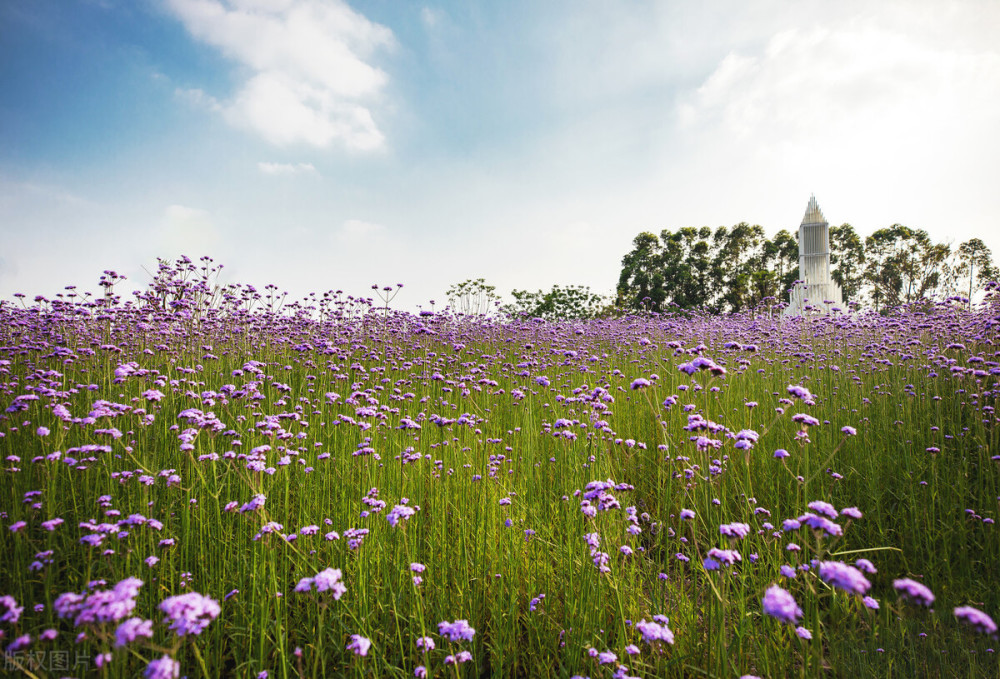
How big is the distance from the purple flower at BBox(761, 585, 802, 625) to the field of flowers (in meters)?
0.01

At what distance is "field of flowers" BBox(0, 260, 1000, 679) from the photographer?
6.67ft

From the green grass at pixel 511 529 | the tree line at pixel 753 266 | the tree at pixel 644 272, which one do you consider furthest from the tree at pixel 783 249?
the green grass at pixel 511 529

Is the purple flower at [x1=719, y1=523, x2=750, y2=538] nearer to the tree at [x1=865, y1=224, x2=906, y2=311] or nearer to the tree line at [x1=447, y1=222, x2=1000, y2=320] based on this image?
the tree line at [x1=447, y1=222, x2=1000, y2=320]

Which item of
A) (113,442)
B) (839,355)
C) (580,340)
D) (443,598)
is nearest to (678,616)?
(443,598)

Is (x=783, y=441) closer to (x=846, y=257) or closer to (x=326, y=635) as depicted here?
(x=326, y=635)

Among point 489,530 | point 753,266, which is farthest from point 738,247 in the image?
point 489,530

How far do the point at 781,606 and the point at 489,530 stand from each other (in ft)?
6.71

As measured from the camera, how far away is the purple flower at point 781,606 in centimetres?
127

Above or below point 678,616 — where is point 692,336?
above

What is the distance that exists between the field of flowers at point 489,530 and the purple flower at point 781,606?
0.01m

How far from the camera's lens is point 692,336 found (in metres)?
10.4

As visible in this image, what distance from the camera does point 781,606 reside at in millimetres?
1299

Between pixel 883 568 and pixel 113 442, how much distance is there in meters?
6.14

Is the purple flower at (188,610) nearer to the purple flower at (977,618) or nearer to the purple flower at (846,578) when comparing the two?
the purple flower at (846,578)
